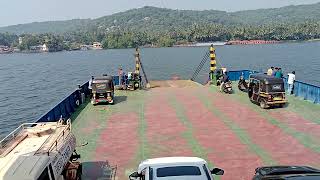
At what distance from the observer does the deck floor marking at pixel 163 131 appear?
55.1 feet

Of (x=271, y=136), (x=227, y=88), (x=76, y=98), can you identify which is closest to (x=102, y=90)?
(x=76, y=98)

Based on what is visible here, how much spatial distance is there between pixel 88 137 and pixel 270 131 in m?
8.41

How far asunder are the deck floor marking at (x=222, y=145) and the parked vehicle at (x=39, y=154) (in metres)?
5.10

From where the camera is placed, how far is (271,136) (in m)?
18.5

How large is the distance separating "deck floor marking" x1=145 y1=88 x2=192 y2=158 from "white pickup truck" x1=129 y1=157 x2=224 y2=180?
205 inches

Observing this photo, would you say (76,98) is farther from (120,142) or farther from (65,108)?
(120,142)

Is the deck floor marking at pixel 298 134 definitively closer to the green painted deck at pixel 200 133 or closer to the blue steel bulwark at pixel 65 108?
the green painted deck at pixel 200 133

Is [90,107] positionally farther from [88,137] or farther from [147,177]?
[147,177]

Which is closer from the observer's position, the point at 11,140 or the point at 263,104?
the point at 11,140

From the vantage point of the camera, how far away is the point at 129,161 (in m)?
15.5

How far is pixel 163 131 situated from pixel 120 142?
263cm

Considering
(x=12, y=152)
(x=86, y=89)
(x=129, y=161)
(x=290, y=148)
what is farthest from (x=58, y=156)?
(x=86, y=89)

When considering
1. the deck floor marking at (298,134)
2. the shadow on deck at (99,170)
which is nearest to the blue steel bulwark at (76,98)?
the deck floor marking at (298,134)

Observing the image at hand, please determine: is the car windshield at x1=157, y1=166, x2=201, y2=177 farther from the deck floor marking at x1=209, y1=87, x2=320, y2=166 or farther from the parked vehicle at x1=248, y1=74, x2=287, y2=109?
the parked vehicle at x1=248, y1=74, x2=287, y2=109
